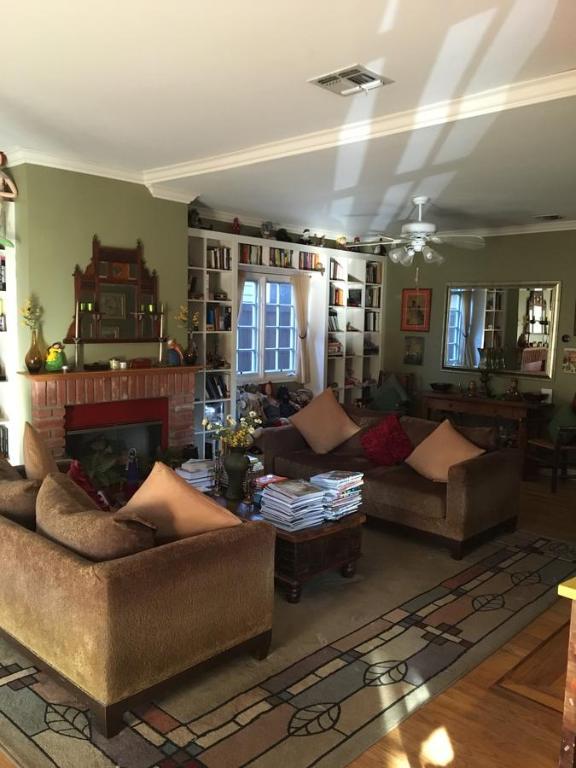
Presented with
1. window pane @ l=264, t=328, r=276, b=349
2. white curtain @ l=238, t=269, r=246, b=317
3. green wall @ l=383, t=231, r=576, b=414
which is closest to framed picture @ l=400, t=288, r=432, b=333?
green wall @ l=383, t=231, r=576, b=414

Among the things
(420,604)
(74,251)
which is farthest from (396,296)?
(420,604)

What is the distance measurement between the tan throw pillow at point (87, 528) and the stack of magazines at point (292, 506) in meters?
1.10

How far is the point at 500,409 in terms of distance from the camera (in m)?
6.91

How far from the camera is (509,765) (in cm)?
235

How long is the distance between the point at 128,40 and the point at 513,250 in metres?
5.57

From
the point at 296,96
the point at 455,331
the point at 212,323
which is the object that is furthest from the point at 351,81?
the point at 455,331

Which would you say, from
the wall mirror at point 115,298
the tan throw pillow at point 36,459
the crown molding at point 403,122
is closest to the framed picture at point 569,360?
the crown molding at point 403,122

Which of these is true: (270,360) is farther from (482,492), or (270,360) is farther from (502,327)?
(482,492)

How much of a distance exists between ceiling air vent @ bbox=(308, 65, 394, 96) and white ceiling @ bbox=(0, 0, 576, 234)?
6 cm

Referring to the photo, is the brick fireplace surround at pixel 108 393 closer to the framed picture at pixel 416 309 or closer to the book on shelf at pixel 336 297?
the book on shelf at pixel 336 297

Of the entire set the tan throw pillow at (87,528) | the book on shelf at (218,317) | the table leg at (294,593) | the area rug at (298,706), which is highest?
the book on shelf at (218,317)

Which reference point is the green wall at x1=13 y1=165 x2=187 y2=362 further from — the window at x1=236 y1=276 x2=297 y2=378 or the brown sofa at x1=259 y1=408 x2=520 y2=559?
the brown sofa at x1=259 y1=408 x2=520 y2=559

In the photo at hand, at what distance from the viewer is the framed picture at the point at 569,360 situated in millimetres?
6855

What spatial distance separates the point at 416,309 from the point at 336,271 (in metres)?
1.16
